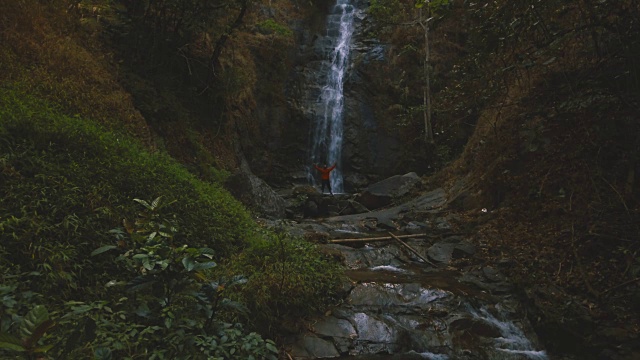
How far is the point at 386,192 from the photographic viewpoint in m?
Result: 13.1

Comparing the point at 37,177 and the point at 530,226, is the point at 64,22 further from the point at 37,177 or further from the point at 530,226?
the point at 530,226

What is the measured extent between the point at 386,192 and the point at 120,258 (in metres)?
11.2

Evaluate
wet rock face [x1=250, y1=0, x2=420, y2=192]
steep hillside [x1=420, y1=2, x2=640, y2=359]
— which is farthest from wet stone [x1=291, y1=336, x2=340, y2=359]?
wet rock face [x1=250, y1=0, x2=420, y2=192]

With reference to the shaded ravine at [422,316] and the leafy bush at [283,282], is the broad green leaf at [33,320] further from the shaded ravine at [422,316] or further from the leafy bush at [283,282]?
the shaded ravine at [422,316]

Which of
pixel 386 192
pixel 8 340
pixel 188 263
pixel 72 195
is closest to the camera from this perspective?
pixel 8 340

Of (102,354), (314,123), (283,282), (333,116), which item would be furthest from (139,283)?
(333,116)

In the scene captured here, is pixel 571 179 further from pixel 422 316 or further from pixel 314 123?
pixel 314 123

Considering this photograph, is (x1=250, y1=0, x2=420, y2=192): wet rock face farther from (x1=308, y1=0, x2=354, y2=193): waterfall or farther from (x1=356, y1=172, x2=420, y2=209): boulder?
(x1=356, y1=172, x2=420, y2=209): boulder

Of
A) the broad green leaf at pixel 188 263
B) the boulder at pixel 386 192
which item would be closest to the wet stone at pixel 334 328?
the broad green leaf at pixel 188 263

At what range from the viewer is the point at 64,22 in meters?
7.32

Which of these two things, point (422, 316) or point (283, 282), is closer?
point (283, 282)

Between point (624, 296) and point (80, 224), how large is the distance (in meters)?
5.70

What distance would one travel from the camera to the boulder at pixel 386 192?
12.8 meters

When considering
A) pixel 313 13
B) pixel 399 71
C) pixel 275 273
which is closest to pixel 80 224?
pixel 275 273
